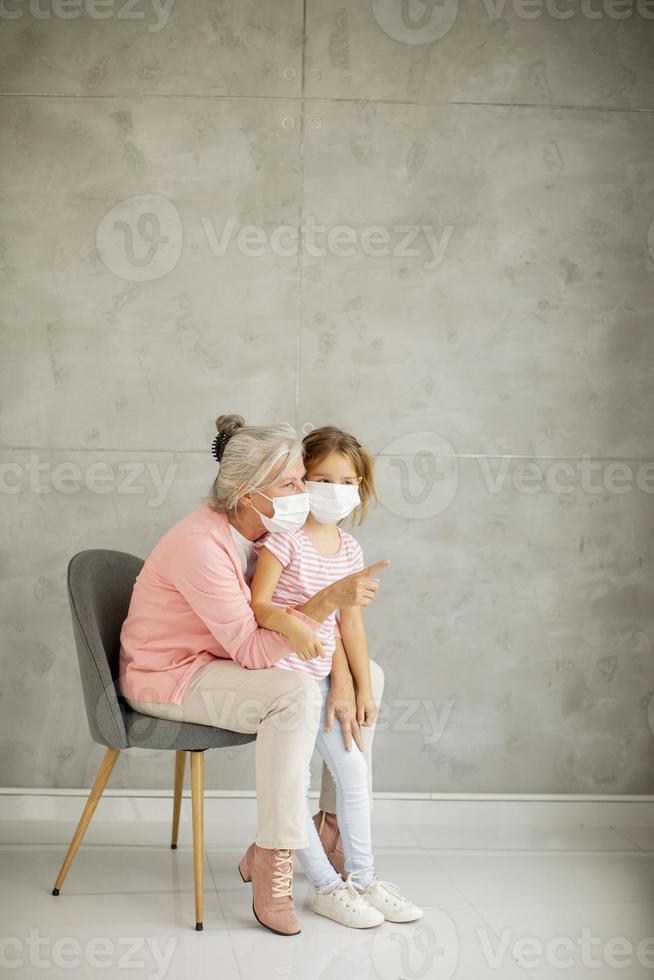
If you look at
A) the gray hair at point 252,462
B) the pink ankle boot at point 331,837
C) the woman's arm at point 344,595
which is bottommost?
the pink ankle boot at point 331,837

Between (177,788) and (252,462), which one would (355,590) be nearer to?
(252,462)

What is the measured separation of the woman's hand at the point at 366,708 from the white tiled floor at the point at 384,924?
1.51ft

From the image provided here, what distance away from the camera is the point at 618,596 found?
3.31m

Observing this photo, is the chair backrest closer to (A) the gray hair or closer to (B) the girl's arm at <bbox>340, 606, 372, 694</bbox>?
(A) the gray hair

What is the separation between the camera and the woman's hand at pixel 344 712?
2.57 m

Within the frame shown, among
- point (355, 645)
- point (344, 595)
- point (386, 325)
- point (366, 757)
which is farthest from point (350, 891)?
point (386, 325)

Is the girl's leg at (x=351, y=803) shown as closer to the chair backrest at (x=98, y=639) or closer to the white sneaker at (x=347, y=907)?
the white sneaker at (x=347, y=907)

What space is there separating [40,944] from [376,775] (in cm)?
126

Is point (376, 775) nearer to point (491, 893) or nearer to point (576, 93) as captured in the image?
point (491, 893)

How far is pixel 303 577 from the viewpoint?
263 centimetres

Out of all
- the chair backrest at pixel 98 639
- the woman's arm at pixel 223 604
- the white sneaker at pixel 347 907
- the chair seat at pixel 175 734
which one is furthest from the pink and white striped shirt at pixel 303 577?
the white sneaker at pixel 347 907

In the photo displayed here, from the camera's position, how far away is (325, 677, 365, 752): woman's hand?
8.44ft

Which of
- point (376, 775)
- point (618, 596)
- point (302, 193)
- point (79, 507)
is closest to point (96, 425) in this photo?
point (79, 507)

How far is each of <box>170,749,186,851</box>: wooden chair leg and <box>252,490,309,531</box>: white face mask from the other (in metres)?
0.76
